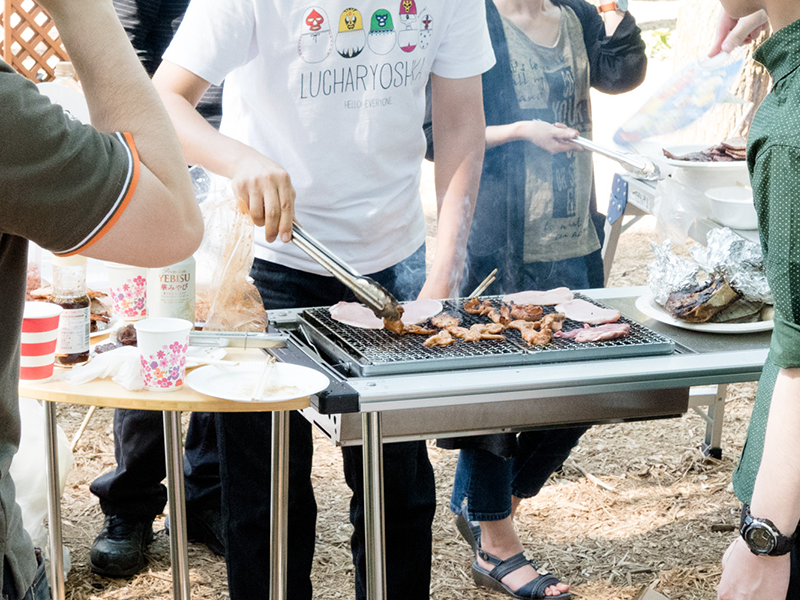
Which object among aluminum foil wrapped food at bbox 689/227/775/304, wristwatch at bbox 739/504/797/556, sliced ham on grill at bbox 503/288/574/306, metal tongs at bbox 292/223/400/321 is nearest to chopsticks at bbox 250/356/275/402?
metal tongs at bbox 292/223/400/321

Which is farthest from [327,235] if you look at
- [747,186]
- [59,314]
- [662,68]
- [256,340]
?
[662,68]

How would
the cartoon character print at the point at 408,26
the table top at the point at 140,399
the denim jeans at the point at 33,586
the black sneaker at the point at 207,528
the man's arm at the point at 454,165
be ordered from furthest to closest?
the black sneaker at the point at 207,528
the man's arm at the point at 454,165
the cartoon character print at the point at 408,26
the table top at the point at 140,399
the denim jeans at the point at 33,586

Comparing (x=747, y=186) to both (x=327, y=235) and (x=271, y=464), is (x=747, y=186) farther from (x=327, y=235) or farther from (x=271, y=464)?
(x=271, y=464)

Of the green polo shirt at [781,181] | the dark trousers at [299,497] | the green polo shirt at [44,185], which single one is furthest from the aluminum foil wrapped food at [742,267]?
the green polo shirt at [44,185]

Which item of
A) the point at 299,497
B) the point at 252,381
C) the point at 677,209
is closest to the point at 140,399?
the point at 252,381

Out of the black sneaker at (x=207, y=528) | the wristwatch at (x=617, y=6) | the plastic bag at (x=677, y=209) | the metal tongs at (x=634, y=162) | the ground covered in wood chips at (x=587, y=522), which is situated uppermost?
the wristwatch at (x=617, y=6)

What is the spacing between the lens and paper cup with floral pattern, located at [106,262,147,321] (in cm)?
187

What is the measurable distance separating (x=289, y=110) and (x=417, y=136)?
1.14 ft

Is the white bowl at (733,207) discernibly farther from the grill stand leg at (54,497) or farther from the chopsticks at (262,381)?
the grill stand leg at (54,497)

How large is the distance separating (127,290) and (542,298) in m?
0.99

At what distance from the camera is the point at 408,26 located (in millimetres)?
2105

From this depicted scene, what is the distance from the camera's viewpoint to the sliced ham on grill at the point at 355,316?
1.94 metres

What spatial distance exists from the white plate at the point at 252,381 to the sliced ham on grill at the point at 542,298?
0.70m

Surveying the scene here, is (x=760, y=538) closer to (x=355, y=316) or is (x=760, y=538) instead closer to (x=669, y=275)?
(x=669, y=275)
